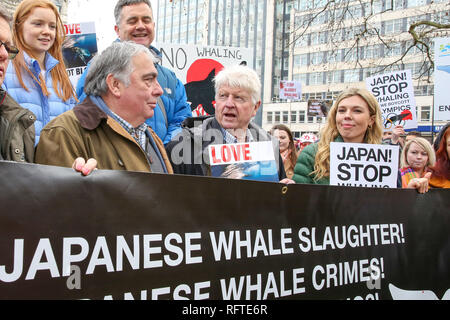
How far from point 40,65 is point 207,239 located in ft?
7.11

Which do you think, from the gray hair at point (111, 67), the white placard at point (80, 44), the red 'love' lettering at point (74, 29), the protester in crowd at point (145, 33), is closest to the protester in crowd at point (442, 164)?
the protester in crowd at point (145, 33)

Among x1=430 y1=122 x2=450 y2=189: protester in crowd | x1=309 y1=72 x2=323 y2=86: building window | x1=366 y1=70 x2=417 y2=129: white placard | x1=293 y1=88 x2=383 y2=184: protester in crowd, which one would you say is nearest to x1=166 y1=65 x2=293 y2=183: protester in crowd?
x1=293 y1=88 x2=383 y2=184: protester in crowd

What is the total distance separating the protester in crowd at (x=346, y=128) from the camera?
3150 mm

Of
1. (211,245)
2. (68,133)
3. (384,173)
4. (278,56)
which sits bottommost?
(211,245)

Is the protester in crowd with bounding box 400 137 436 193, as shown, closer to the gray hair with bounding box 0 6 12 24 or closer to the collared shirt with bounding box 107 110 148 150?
the collared shirt with bounding box 107 110 148 150

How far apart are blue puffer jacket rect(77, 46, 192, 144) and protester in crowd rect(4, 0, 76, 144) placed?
0.16 meters

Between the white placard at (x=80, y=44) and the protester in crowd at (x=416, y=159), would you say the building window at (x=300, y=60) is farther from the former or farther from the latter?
the white placard at (x=80, y=44)

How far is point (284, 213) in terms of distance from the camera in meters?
2.03

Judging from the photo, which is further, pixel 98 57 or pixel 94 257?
pixel 98 57

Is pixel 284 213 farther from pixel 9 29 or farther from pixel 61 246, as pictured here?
pixel 9 29

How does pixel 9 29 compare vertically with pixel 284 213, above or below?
above

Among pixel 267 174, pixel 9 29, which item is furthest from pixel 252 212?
pixel 9 29

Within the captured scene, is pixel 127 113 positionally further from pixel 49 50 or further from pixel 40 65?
pixel 49 50

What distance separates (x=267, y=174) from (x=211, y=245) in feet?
2.24
